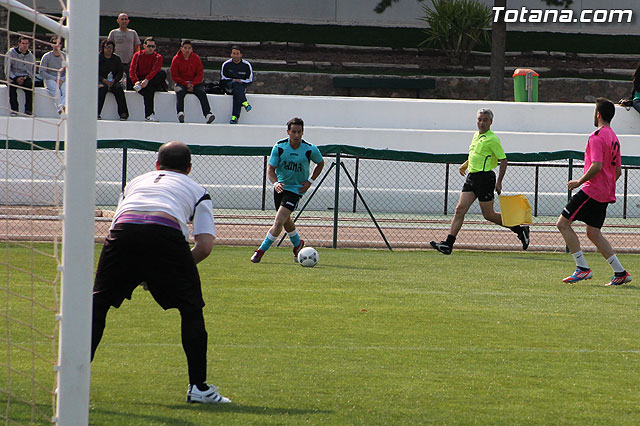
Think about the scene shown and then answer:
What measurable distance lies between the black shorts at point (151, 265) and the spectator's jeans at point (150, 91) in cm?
1774

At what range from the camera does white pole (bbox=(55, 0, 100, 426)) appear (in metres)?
4.18

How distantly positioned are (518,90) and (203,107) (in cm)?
932

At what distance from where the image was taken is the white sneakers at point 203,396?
5.62 metres

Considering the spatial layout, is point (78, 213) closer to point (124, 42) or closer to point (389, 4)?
point (124, 42)

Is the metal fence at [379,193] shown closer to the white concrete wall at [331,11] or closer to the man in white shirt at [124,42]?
the man in white shirt at [124,42]

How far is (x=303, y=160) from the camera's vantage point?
41.2 ft

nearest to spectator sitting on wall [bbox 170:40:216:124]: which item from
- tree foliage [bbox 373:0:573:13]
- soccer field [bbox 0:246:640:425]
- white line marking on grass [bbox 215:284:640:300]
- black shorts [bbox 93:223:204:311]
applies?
soccer field [bbox 0:246:640:425]

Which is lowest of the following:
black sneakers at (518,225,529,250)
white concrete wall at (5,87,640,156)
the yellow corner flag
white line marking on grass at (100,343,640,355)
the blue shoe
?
white line marking on grass at (100,343,640,355)

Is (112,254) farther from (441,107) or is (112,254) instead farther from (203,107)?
(441,107)

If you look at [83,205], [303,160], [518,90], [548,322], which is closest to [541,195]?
[518,90]

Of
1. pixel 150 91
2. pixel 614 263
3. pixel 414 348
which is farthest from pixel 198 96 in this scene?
pixel 414 348

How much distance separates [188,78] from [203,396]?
1815 centimetres

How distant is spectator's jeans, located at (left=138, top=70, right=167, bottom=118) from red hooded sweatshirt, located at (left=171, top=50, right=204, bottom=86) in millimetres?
305

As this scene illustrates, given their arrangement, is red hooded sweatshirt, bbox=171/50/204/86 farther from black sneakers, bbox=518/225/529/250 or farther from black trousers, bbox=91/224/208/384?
black trousers, bbox=91/224/208/384
